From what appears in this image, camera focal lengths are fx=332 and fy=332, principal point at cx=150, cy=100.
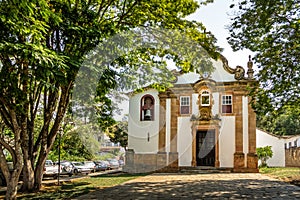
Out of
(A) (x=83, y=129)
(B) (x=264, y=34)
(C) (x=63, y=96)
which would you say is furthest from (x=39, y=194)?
(A) (x=83, y=129)

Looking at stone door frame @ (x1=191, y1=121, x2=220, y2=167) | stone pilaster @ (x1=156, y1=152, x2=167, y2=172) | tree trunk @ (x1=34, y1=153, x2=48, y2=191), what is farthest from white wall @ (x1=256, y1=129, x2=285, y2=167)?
tree trunk @ (x1=34, y1=153, x2=48, y2=191)

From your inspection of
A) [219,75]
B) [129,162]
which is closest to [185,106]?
[219,75]

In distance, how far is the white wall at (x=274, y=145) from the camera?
29453 mm

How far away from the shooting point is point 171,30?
43.3ft

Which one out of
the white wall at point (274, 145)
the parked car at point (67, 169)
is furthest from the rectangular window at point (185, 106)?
the white wall at point (274, 145)

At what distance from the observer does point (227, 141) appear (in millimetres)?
23641

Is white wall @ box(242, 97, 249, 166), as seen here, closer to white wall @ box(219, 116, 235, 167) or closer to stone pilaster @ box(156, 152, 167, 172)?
white wall @ box(219, 116, 235, 167)

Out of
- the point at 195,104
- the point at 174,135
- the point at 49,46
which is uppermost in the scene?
the point at 49,46

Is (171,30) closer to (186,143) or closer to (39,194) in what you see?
(39,194)

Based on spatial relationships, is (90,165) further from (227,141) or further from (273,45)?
(273,45)

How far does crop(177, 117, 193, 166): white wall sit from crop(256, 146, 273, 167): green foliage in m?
6.85

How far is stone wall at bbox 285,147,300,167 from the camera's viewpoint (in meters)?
26.7

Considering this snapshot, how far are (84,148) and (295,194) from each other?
20.2 meters

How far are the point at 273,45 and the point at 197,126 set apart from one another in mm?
12303
